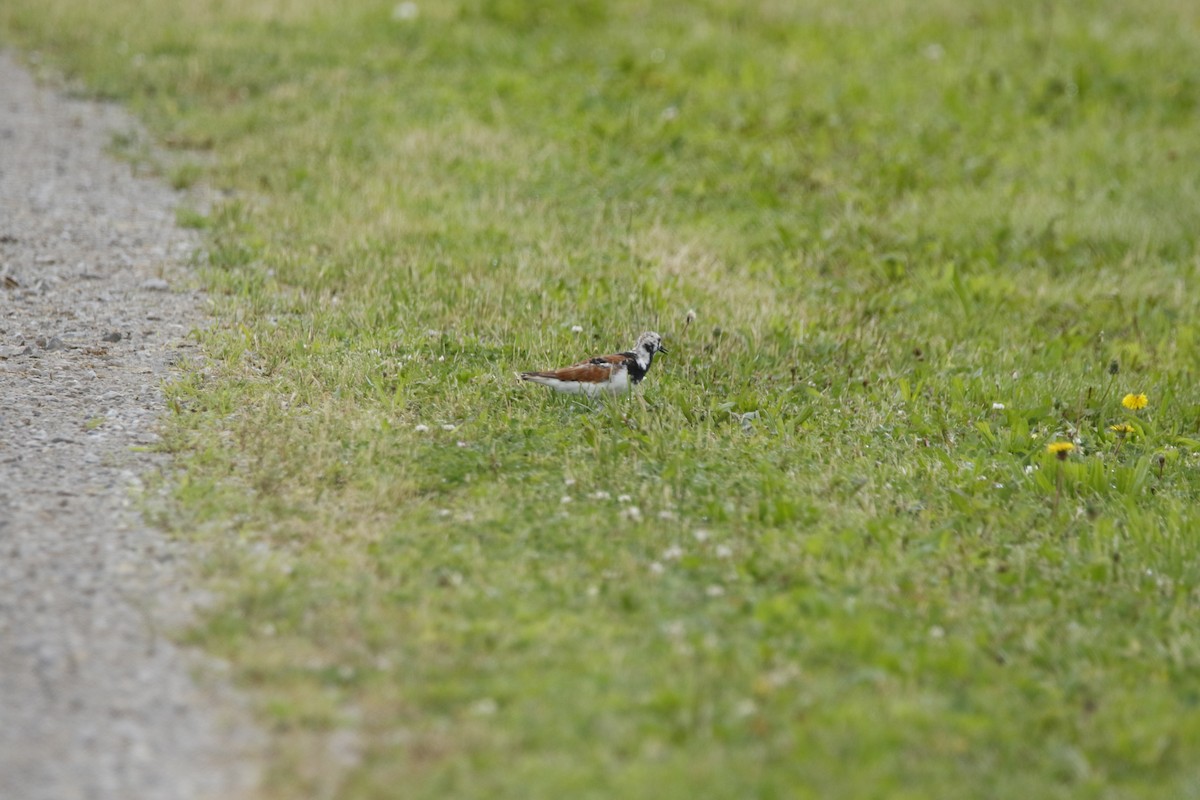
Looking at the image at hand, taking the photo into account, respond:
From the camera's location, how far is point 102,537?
629cm

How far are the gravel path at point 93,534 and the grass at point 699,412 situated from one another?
0.27m

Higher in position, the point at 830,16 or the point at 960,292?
the point at 830,16

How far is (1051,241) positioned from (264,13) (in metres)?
12.0

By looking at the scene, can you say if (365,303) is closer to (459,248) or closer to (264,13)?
(459,248)

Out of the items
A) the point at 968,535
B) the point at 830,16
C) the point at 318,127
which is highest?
the point at 830,16

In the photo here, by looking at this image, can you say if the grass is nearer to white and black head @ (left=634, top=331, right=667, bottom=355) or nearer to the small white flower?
the small white flower

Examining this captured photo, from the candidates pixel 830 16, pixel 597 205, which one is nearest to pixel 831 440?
pixel 597 205

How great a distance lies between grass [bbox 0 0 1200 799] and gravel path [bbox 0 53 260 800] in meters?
0.27

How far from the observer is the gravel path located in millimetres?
4805

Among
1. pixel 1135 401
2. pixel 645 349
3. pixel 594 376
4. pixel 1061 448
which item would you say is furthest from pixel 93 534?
pixel 1135 401

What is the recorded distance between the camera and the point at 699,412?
8211mm

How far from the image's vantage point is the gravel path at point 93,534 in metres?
4.80

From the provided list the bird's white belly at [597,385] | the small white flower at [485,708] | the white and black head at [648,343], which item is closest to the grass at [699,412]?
the small white flower at [485,708]

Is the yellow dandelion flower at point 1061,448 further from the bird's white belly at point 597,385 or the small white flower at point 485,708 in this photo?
the small white flower at point 485,708
